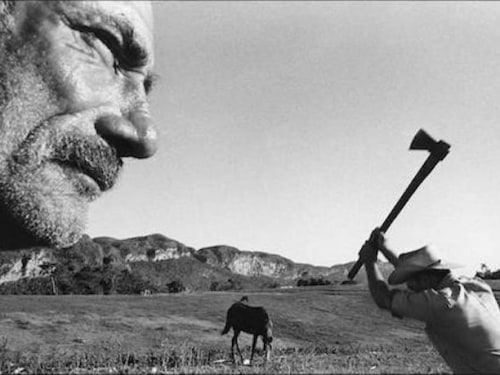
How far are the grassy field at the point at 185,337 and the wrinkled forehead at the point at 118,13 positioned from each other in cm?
590

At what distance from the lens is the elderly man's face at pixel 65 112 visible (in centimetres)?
277

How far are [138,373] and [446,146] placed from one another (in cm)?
457

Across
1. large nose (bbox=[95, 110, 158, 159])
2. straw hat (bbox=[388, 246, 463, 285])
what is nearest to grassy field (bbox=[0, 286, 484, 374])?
straw hat (bbox=[388, 246, 463, 285])

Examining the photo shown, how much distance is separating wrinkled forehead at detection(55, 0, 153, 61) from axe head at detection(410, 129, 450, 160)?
296 cm

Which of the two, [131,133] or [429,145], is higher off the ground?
[429,145]

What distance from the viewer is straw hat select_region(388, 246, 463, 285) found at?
15.2 ft

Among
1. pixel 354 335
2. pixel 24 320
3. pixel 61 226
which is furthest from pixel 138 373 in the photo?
pixel 354 335

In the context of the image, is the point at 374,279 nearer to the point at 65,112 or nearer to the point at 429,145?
the point at 429,145

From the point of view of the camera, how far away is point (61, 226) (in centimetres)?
301

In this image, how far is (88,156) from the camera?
2.98m

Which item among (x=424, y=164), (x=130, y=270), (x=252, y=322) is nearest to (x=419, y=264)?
(x=424, y=164)

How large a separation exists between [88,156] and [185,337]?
43.2 ft

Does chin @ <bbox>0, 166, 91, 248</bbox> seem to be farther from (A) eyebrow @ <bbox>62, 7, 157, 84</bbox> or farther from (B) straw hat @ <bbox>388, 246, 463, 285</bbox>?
(B) straw hat @ <bbox>388, 246, 463, 285</bbox>

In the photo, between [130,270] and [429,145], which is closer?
[429,145]
